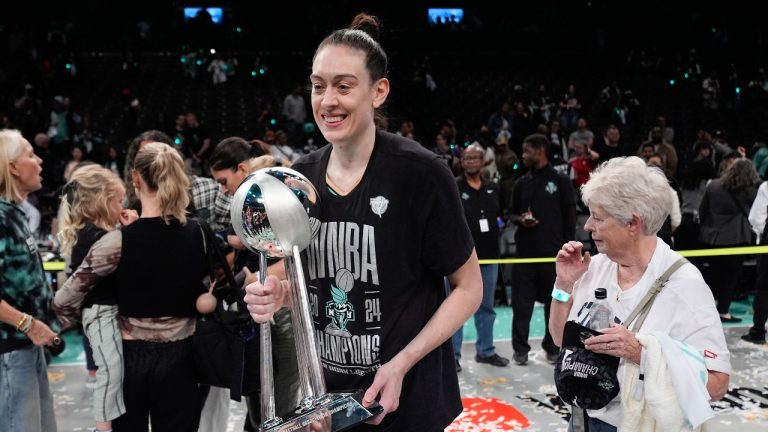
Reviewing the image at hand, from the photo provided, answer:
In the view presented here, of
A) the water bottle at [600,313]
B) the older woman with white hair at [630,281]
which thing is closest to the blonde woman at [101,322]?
the older woman with white hair at [630,281]

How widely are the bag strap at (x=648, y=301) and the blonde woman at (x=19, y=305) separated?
7.94ft

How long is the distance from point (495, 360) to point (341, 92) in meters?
4.48

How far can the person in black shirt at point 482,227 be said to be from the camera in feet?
19.7

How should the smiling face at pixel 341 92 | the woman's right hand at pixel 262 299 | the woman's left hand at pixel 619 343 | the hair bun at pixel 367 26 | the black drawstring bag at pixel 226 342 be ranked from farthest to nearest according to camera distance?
1. the black drawstring bag at pixel 226 342
2. the woman's left hand at pixel 619 343
3. the hair bun at pixel 367 26
4. the smiling face at pixel 341 92
5. the woman's right hand at pixel 262 299

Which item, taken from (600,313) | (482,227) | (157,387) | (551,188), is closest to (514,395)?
(482,227)

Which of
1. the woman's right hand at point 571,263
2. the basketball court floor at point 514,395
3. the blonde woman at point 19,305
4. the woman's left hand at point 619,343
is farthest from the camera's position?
the basketball court floor at point 514,395

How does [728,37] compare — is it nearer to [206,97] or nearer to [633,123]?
[633,123]

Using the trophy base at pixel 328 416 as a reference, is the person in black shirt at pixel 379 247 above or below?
above

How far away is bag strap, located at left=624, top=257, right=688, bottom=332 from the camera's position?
233 centimetres

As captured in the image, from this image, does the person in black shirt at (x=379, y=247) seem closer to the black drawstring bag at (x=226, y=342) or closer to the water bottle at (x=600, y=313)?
the water bottle at (x=600, y=313)

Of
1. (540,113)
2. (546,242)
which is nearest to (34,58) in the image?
(540,113)

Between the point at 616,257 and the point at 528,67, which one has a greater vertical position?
the point at 528,67

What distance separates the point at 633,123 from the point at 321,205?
16.6m

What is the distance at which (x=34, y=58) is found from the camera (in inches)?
683
